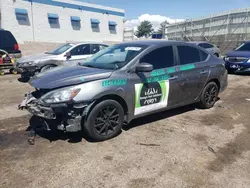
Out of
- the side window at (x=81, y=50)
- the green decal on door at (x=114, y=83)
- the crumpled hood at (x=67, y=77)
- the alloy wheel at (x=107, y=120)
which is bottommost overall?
the alloy wheel at (x=107, y=120)

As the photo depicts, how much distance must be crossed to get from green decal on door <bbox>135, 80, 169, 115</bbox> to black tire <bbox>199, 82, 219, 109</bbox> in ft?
4.51

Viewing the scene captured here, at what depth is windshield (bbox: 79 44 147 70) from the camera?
4250 mm

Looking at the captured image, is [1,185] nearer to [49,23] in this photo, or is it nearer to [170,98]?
[170,98]

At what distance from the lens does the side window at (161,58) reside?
439cm

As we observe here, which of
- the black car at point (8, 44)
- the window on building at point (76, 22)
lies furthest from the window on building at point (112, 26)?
the black car at point (8, 44)

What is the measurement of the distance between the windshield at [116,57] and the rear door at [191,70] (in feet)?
3.33

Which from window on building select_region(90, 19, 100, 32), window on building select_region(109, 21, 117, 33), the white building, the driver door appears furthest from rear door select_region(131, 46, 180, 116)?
window on building select_region(109, 21, 117, 33)

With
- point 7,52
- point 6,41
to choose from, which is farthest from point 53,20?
point 7,52

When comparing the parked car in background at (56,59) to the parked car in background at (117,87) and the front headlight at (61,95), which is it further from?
the front headlight at (61,95)

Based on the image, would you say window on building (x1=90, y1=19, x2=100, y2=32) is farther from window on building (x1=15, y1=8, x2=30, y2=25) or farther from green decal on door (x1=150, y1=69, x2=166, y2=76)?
green decal on door (x1=150, y1=69, x2=166, y2=76)

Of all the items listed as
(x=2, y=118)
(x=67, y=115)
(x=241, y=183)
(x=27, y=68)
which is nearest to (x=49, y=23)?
(x=27, y=68)

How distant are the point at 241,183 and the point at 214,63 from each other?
3367mm

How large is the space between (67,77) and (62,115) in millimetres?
610

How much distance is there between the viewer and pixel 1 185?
2.73 metres
